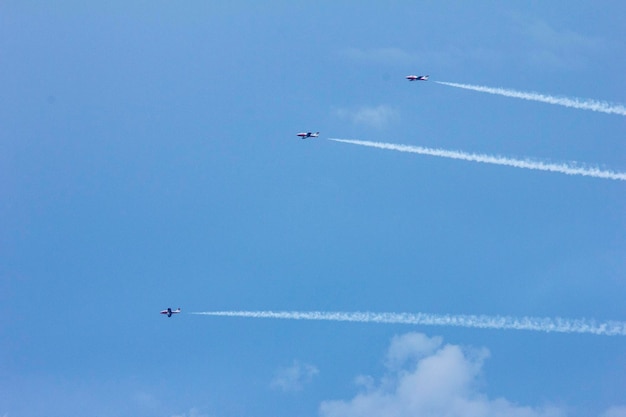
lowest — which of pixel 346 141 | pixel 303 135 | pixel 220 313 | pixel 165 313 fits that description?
pixel 220 313

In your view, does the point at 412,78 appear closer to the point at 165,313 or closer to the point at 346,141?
the point at 346,141

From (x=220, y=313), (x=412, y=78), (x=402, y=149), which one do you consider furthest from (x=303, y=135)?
(x=220, y=313)

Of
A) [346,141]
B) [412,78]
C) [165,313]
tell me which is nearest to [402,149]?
[346,141]

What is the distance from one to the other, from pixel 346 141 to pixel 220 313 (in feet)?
98.1

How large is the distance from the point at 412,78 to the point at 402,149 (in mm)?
29647

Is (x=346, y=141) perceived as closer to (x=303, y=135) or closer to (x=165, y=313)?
(x=303, y=135)

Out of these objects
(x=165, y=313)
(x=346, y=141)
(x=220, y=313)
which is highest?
(x=346, y=141)

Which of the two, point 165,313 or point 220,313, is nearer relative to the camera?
point 220,313

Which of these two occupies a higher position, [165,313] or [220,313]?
[165,313]

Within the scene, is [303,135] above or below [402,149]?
above

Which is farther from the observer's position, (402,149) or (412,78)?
(412,78)

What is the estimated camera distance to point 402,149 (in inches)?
5094

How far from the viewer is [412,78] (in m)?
156

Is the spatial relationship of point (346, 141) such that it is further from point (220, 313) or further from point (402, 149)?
point (220, 313)
